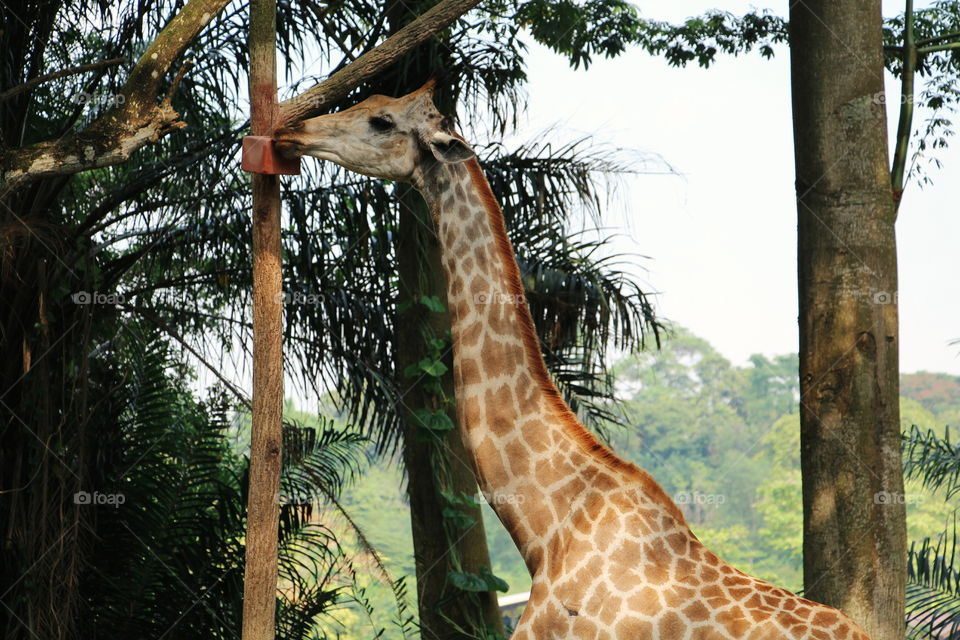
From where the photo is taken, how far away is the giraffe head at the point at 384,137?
14.5ft

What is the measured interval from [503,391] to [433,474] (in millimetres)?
3966

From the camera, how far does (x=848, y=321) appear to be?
17.1 feet

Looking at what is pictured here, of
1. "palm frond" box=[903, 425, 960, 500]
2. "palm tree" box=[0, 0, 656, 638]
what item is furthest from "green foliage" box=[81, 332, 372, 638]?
"palm frond" box=[903, 425, 960, 500]

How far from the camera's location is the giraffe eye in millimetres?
4480

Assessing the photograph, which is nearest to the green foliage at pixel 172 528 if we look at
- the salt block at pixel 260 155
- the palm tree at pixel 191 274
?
the palm tree at pixel 191 274

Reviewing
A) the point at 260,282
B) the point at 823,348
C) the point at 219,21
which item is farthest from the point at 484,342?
the point at 219,21

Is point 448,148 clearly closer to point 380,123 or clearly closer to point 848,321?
point 380,123

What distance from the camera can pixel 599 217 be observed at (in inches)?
336

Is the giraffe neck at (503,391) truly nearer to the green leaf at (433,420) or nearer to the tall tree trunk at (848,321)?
the tall tree trunk at (848,321)

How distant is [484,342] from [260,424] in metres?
1.01

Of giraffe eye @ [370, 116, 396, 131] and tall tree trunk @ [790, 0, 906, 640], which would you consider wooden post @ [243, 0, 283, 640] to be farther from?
tall tree trunk @ [790, 0, 906, 640]

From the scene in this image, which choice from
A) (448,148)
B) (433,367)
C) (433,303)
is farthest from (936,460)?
(448,148)

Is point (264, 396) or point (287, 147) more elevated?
point (287, 147)

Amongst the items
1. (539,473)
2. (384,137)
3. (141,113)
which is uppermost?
(141,113)
